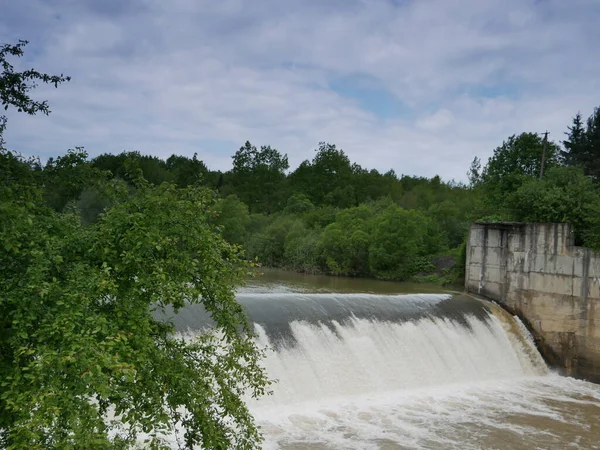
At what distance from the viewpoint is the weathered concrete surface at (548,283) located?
54.0ft

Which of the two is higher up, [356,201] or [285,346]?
[356,201]

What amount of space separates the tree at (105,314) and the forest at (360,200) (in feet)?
1.42

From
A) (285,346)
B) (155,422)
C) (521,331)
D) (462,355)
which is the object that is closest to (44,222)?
(155,422)

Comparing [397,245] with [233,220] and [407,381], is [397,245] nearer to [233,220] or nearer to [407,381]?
[233,220]

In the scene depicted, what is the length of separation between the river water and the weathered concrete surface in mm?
629

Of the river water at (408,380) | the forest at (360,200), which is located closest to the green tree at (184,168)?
the forest at (360,200)

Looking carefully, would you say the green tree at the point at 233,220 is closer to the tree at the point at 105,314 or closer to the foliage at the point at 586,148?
the foliage at the point at 586,148

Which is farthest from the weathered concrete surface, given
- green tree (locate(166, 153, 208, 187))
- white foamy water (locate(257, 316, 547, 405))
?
green tree (locate(166, 153, 208, 187))

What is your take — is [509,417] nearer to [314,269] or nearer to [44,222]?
[44,222]

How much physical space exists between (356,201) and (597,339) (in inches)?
1778

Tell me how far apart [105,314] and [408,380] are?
33.6 ft

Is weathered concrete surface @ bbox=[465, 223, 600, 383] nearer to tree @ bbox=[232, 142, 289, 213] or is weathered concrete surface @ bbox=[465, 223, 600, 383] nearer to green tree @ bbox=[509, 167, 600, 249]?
green tree @ bbox=[509, 167, 600, 249]

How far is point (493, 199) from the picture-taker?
23578mm

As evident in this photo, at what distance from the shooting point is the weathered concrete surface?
1647 centimetres
